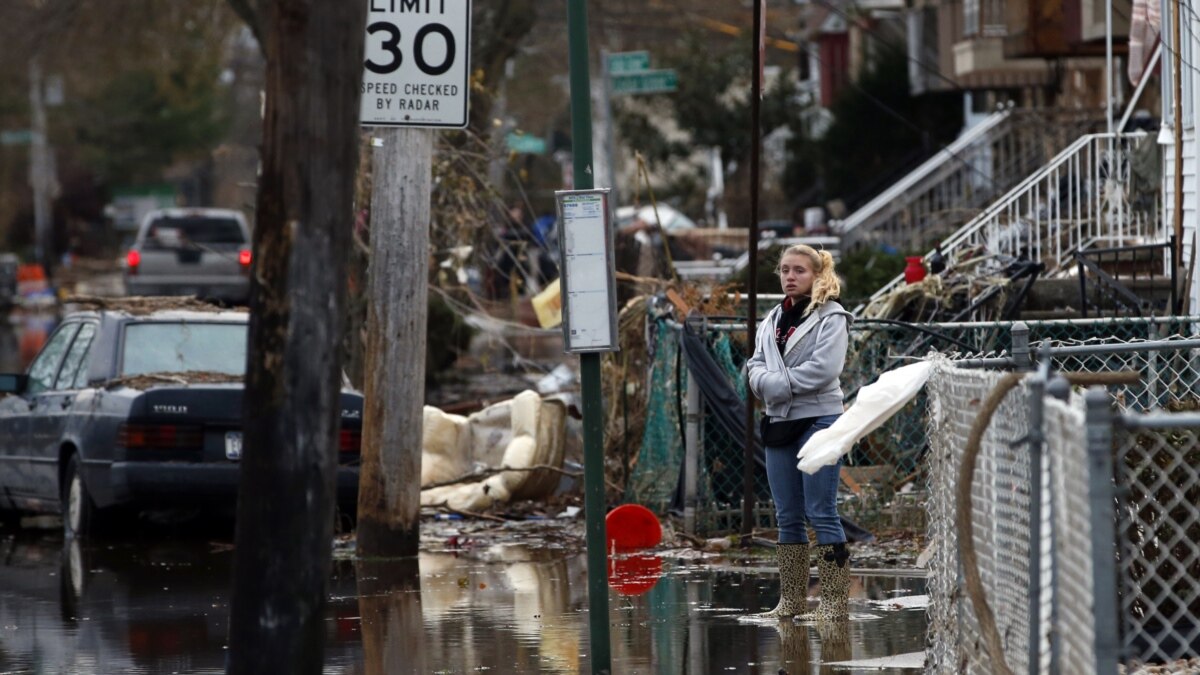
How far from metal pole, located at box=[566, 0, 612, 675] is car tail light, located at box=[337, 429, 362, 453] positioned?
4.92m

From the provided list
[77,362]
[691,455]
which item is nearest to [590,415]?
[691,455]

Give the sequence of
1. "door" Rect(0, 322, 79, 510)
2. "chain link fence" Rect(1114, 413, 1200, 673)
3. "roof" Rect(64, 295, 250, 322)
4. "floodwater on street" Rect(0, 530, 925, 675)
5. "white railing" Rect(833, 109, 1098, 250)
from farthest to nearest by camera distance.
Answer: "white railing" Rect(833, 109, 1098, 250)
"door" Rect(0, 322, 79, 510)
"roof" Rect(64, 295, 250, 322)
"floodwater on street" Rect(0, 530, 925, 675)
"chain link fence" Rect(1114, 413, 1200, 673)

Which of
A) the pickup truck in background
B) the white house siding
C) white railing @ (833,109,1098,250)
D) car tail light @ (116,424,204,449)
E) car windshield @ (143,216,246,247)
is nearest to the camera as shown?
car tail light @ (116,424,204,449)

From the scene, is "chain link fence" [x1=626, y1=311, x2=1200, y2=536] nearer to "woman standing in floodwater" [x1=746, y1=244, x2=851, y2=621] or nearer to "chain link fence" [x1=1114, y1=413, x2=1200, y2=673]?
"woman standing in floodwater" [x1=746, y1=244, x2=851, y2=621]

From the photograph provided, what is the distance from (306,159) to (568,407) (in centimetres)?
779

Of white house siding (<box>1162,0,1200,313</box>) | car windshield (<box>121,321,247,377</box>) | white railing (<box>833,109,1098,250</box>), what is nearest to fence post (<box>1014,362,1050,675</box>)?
car windshield (<box>121,321,247,377</box>)

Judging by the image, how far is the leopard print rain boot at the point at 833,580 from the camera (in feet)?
26.1

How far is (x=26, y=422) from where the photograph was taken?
1234 cm

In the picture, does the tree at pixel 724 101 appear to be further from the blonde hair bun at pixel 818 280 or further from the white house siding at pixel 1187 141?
the blonde hair bun at pixel 818 280

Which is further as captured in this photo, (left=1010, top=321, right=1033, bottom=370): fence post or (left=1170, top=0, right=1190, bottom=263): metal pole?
(left=1170, top=0, right=1190, bottom=263): metal pole

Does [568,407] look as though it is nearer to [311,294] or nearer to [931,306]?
[931,306]

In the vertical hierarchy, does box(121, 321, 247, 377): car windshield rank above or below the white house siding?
below

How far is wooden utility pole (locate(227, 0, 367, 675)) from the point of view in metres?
5.27

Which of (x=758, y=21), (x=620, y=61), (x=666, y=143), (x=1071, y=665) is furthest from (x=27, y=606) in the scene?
(x=666, y=143)
